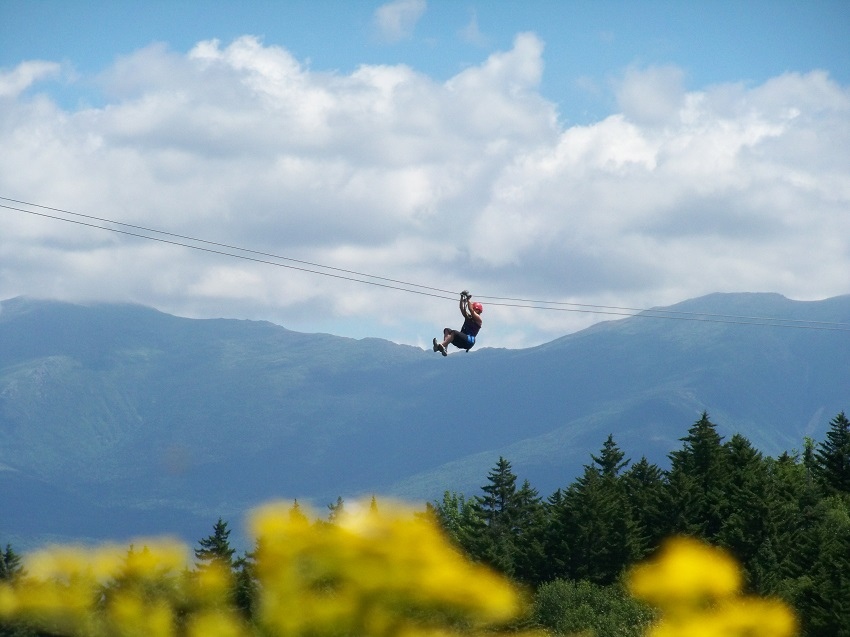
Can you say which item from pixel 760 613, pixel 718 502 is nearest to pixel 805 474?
pixel 718 502

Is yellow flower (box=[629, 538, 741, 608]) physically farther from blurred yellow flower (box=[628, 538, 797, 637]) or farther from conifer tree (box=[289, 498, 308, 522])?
conifer tree (box=[289, 498, 308, 522])

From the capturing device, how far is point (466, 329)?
33.2 m

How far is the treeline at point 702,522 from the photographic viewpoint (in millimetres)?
72125

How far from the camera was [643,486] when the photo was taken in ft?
327

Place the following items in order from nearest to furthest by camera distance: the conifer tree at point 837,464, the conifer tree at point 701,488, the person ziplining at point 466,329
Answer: the person ziplining at point 466,329, the conifer tree at point 701,488, the conifer tree at point 837,464

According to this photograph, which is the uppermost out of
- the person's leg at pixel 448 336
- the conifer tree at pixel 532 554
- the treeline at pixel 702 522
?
the person's leg at pixel 448 336

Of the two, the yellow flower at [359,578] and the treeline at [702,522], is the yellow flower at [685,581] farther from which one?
the treeline at [702,522]

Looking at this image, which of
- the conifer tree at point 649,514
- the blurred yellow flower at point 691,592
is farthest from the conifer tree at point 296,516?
the conifer tree at point 649,514

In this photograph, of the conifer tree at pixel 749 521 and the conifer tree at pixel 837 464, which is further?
the conifer tree at pixel 837 464

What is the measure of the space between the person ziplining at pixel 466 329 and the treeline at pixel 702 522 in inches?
1396

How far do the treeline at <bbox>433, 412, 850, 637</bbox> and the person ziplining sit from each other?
116 ft

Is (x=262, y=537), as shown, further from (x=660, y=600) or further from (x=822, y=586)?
(x=822, y=586)

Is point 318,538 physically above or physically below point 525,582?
above

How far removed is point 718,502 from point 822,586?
1324 inches
